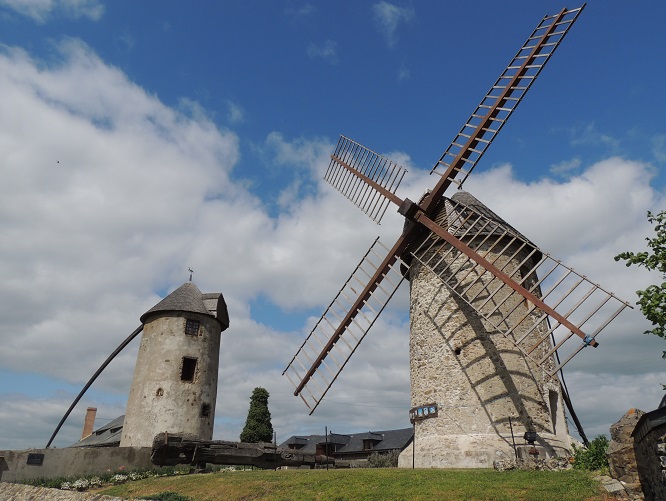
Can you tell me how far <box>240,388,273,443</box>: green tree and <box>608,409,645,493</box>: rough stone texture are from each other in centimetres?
2365

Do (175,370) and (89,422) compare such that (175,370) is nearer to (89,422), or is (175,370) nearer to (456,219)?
(456,219)

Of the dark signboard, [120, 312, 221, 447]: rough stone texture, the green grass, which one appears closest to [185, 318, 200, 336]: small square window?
[120, 312, 221, 447]: rough stone texture

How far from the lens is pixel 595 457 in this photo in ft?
34.7

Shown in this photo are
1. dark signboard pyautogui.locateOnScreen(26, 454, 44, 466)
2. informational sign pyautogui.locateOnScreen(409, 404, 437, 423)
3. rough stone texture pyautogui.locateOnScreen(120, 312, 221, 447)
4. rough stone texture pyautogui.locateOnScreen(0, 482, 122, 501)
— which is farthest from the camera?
rough stone texture pyautogui.locateOnScreen(120, 312, 221, 447)

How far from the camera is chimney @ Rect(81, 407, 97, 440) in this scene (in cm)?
3862

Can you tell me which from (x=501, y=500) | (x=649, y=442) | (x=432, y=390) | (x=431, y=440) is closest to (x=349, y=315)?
(x=432, y=390)

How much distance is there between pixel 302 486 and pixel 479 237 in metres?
9.12

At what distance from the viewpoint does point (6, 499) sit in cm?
1451

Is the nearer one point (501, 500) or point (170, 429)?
point (501, 500)

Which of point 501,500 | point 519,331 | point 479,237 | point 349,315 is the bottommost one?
point 501,500

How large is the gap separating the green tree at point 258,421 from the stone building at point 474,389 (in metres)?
16.6

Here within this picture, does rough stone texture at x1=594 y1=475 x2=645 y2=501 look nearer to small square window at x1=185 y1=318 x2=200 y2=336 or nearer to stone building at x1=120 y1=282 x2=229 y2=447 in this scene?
stone building at x1=120 y1=282 x2=229 y2=447

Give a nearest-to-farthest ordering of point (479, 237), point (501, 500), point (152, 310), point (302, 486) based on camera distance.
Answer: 1. point (501, 500)
2. point (302, 486)
3. point (479, 237)
4. point (152, 310)

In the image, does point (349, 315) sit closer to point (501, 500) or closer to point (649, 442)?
point (501, 500)
